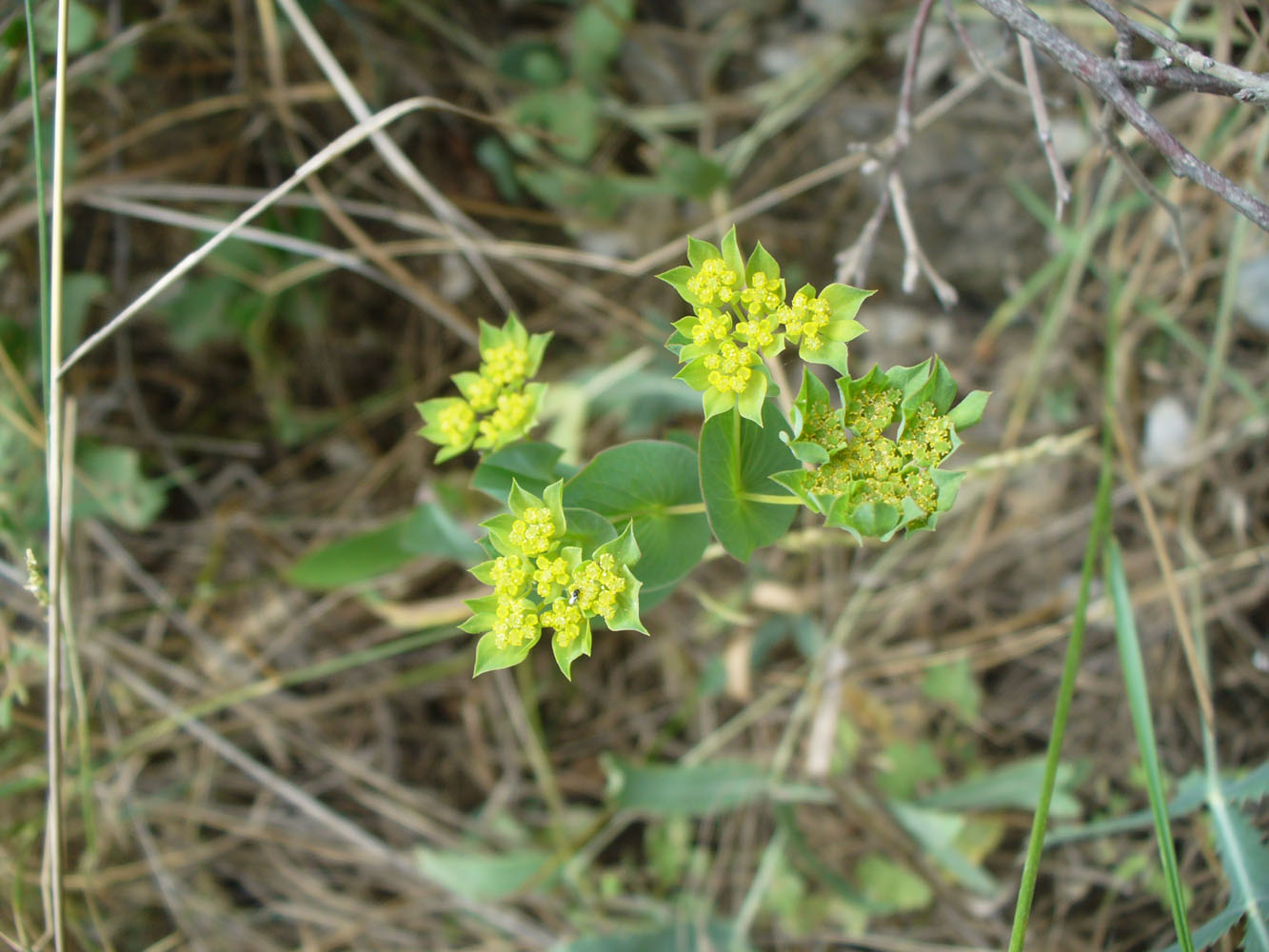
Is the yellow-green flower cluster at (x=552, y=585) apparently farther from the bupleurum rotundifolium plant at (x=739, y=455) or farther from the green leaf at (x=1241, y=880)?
the green leaf at (x=1241, y=880)

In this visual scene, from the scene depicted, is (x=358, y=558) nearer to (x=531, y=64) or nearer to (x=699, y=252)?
(x=699, y=252)

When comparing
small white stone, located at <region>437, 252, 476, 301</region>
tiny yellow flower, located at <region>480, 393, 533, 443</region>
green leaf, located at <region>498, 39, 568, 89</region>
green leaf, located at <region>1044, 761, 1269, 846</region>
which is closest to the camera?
tiny yellow flower, located at <region>480, 393, 533, 443</region>

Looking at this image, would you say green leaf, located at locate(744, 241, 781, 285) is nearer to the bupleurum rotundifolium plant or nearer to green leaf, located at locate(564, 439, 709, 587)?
the bupleurum rotundifolium plant

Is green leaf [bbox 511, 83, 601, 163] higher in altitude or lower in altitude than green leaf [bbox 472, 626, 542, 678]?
higher

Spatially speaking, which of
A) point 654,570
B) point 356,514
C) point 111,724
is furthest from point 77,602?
point 654,570

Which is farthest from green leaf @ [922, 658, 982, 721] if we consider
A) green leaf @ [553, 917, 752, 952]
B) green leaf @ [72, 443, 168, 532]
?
green leaf @ [72, 443, 168, 532]

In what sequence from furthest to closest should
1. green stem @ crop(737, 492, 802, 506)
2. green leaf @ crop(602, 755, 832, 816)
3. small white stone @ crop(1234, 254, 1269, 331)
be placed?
small white stone @ crop(1234, 254, 1269, 331) → green leaf @ crop(602, 755, 832, 816) → green stem @ crop(737, 492, 802, 506)

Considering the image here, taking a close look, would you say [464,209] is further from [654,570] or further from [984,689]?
[984,689]
